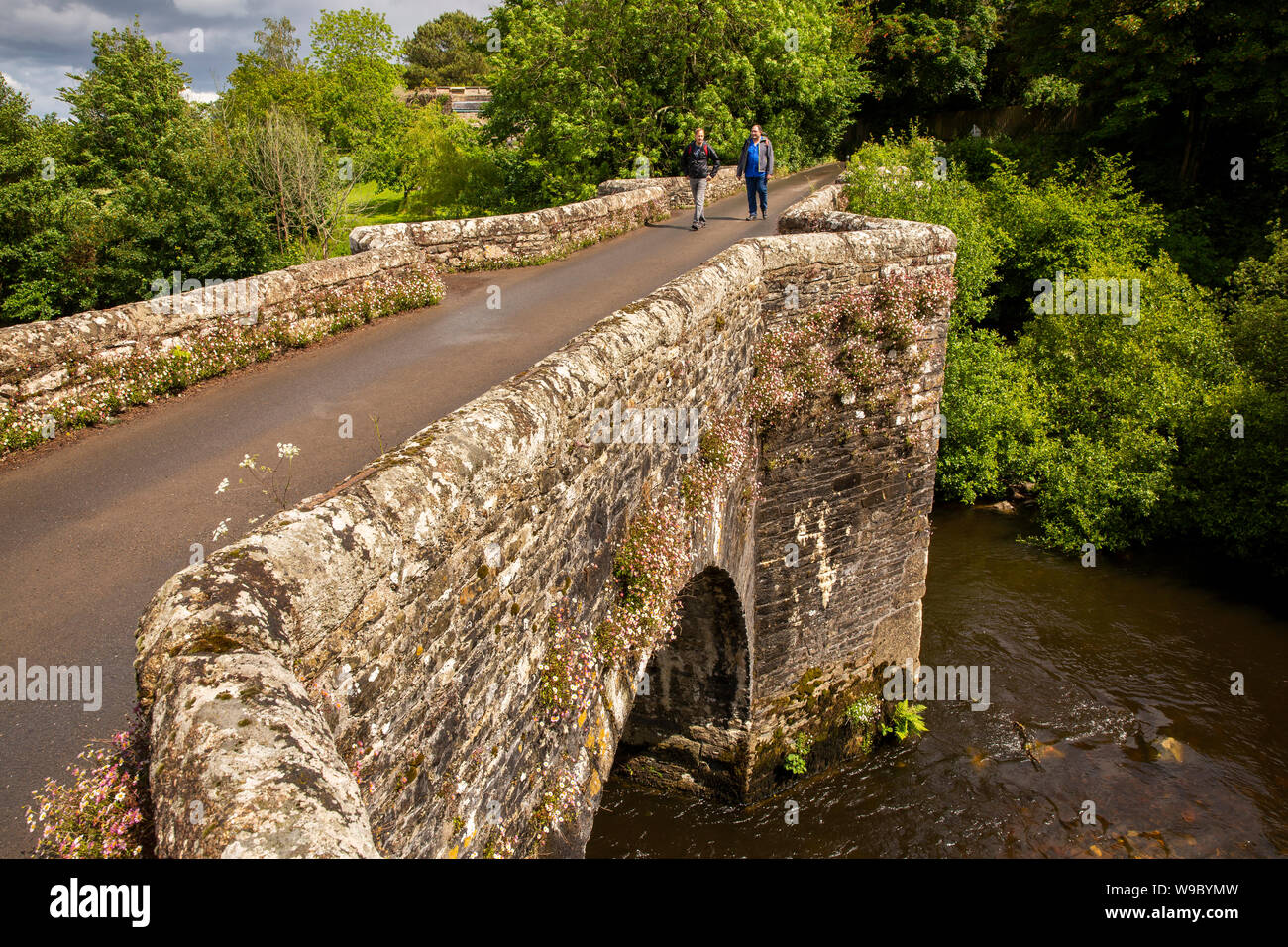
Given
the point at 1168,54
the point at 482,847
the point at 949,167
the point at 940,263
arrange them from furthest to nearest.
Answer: the point at 949,167 → the point at 1168,54 → the point at 940,263 → the point at 482,847

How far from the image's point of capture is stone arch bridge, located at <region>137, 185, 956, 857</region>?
8.70ft

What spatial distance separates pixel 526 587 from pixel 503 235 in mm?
11028

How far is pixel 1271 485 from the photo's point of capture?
17.8 meters

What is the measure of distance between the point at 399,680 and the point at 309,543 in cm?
79

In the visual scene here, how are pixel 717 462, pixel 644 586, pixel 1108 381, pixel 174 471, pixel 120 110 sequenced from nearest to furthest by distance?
pixel 644 586
pixel 174 471
pixel 717 462
pixel 1108 381
pixel 120 110

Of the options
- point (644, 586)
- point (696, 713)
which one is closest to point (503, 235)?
point (696, 713)

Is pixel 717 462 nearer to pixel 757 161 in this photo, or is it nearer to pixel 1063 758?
pixel 1063 758

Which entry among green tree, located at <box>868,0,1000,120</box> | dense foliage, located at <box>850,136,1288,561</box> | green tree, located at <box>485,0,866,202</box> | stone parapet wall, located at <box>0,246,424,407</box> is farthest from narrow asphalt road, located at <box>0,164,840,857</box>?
green tree, located at <box>868,0,1000,120</box>

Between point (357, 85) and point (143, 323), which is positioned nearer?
point (143, 323)

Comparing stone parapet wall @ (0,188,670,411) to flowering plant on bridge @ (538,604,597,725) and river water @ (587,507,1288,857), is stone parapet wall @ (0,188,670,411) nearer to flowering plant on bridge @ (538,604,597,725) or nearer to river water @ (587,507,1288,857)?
flowering plant on bridge @ (538,604,597,725)

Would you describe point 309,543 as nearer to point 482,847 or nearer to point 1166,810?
point 482,847

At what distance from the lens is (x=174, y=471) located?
22.3 feet
